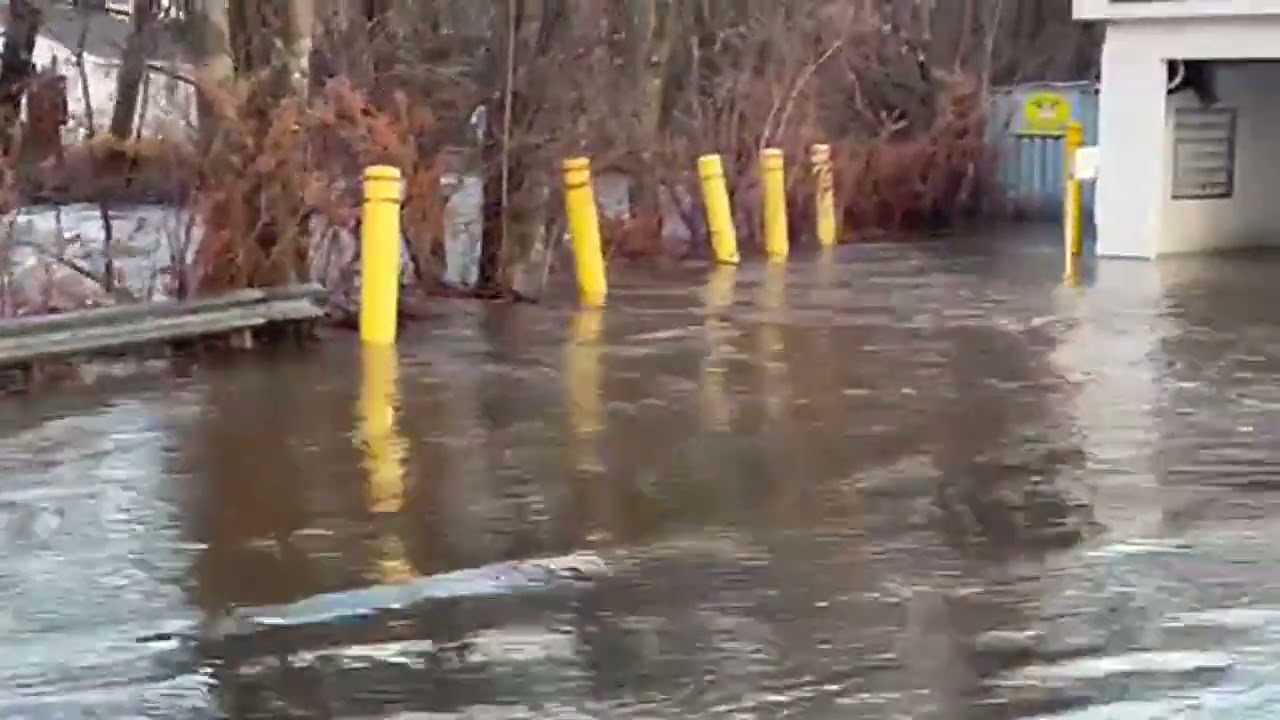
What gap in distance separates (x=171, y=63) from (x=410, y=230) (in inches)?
113

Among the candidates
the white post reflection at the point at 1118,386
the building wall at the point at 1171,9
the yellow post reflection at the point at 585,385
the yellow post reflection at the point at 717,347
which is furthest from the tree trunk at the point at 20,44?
the building wall at the point at 1171,9

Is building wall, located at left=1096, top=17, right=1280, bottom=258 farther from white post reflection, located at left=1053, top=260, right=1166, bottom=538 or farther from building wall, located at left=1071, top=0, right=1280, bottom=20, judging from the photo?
white post reflection, located at left=1053, top=260, right=1166, bottom=538

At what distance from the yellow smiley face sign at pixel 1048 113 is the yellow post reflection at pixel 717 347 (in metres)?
8.03

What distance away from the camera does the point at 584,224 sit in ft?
57.4

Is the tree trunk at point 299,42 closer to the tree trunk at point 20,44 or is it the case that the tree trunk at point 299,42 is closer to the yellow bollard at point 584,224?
the tree trunk at point 20,44

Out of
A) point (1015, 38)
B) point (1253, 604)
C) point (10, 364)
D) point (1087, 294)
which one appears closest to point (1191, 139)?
point (1087, 294)

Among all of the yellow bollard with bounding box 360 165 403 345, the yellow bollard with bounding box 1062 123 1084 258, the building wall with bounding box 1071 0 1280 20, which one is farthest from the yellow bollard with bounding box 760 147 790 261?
the yellow bollard with bounding box 360 165 403 345

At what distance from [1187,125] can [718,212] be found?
221 inches

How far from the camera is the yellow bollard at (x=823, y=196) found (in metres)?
24.3

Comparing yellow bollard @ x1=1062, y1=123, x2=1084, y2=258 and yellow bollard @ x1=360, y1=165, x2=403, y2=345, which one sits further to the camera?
yellow bollard @ x1=1062, y1=123, x2=1084, y2=258

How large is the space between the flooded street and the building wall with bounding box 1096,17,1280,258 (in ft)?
22.9

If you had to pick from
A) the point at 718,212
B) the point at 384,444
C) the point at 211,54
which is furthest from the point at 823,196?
the point at 384,444

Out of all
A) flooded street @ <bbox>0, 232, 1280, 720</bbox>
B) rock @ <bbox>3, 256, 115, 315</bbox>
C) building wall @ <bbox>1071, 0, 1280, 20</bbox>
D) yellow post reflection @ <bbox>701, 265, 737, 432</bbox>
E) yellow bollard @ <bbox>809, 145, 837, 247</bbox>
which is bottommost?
flooded street @ <bbox>0, 232, 1280, 720</bbox>

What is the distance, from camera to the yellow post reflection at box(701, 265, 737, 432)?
11.6m
